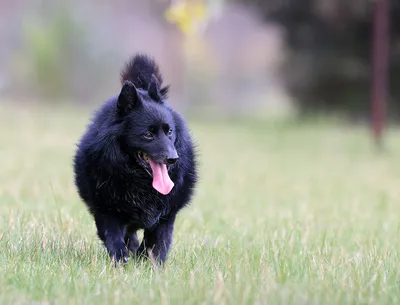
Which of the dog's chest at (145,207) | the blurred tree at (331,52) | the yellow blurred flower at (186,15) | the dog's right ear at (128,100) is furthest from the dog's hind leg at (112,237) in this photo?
the blurred tree at (331,52)

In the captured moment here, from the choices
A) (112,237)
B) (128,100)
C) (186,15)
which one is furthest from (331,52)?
(112,237)

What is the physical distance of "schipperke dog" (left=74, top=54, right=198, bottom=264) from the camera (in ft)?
15.1

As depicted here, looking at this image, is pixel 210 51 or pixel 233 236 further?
pixel 210 51

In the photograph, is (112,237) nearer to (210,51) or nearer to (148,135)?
(148,135)

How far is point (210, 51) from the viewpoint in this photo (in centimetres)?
4741

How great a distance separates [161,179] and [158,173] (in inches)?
1.8

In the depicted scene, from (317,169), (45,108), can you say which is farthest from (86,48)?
(317,169)

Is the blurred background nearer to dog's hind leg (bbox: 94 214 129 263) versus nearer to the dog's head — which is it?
the dog's head

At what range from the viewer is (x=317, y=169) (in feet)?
44.6

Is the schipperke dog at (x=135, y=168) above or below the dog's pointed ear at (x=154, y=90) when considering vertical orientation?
below

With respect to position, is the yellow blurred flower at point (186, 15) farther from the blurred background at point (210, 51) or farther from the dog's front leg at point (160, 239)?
the dog's front leg at point (160, 239)

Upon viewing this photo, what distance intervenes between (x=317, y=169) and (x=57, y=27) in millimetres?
24229

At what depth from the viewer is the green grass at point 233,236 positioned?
3711 millimetres

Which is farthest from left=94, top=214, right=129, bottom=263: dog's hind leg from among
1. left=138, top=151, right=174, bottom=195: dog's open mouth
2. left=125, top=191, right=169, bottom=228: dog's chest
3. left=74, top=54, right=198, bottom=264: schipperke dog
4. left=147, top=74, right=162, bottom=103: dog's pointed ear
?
left=147, top=74, right=162, bottom=103: dog's pointed ear
